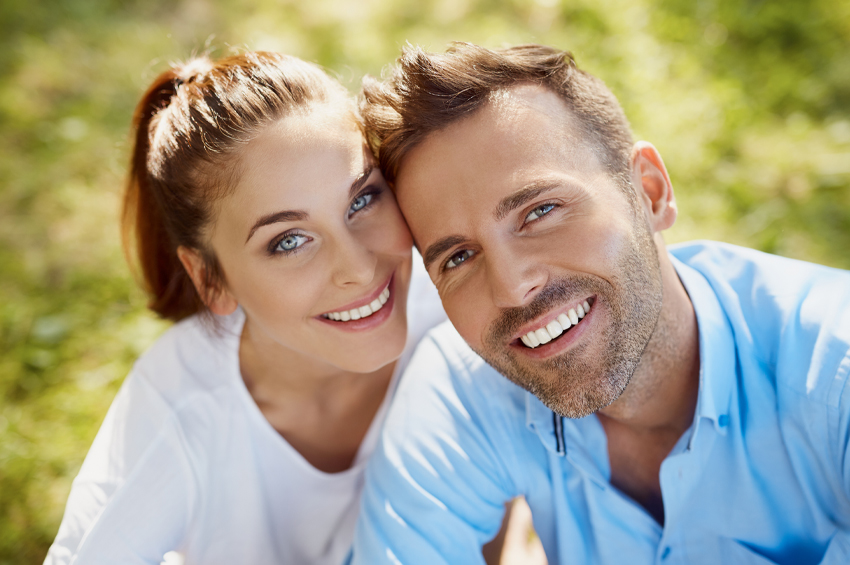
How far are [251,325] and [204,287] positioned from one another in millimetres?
303

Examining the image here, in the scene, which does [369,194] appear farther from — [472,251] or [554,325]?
[554,325]

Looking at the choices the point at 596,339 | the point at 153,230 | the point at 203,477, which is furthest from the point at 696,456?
the point at 153,230

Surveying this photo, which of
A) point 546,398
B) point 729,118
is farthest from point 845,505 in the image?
point 729,118

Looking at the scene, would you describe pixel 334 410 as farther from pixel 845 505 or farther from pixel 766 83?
pixel 766 83

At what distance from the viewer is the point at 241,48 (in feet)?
7.91

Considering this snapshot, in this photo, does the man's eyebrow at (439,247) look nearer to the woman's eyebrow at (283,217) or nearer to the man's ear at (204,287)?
the woman's eyebrow at (283,217)

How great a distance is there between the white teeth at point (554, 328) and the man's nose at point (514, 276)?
10 centimetres

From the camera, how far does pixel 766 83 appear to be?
417 centimetres

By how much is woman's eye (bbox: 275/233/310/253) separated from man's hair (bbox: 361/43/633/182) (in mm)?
360

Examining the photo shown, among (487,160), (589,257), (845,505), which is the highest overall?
(487,160)

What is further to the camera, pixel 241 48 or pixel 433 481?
pixel 241 48

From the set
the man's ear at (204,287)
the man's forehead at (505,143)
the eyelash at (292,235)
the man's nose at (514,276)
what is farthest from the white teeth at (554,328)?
the man's ear at (204,287)

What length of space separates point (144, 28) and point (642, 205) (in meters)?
5.10

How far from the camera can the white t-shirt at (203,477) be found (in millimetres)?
2150
